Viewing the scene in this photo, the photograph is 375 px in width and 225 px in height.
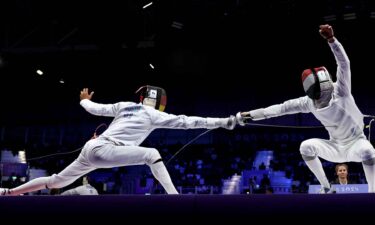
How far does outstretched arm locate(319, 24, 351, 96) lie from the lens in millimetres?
2879

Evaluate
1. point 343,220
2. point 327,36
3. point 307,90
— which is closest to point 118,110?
point 307,90

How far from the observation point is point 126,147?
9.91 feet

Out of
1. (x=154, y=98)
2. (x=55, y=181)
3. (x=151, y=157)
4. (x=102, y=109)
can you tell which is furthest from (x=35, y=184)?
(x=154, y=98)

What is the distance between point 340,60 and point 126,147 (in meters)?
1.69

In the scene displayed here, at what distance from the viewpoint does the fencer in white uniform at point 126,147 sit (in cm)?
300

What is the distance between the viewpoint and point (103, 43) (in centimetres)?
817

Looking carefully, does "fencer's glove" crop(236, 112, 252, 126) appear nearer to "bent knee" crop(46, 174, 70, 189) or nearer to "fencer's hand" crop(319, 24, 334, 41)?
"fencer's hand" crop(319, 24, 334, 41)

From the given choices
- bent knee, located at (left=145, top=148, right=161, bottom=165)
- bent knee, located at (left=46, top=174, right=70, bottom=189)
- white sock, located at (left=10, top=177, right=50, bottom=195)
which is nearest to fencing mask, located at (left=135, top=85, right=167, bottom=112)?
bent knee, located at (left=145, top=148, right=161, bottom=165)

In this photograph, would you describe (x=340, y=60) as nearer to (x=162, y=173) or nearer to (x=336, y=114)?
(x=336, y=114)

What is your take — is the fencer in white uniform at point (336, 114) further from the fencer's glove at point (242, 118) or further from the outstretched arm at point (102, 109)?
the outstretched arm at point (102, 109)

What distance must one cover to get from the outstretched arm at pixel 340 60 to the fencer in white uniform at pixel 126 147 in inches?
34.1

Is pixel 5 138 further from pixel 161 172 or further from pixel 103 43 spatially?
pixel 161 172

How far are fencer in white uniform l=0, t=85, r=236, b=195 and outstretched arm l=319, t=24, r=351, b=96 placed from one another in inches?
34.1

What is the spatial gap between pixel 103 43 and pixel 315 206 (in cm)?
686
